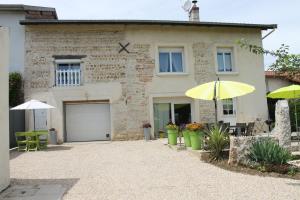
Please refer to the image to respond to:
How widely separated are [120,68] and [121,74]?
298mm

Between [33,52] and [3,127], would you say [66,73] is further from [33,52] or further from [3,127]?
[3,127]

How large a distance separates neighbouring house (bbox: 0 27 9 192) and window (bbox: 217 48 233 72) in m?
13.7

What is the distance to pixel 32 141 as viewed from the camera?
1404 cm

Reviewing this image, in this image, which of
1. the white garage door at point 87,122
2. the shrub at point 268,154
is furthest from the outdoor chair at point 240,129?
the white garage door at point 87,122

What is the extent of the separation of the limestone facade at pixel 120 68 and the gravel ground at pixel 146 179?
6.36 meters

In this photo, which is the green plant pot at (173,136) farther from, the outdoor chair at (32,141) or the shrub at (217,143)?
the outdoor chair at (32,141)

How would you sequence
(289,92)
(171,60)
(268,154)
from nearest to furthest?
(268,154) < (289,92) < (171,60)

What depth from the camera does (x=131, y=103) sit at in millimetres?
17750

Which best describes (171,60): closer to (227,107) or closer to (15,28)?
(227,107)

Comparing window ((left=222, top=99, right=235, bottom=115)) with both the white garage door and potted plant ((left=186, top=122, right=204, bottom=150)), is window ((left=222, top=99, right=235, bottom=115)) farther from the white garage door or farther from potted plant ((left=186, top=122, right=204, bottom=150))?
potted plant ((left=186, top=122, right=204, bottom=150))

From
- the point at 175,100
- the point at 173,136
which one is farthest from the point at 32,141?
the point at 175,100

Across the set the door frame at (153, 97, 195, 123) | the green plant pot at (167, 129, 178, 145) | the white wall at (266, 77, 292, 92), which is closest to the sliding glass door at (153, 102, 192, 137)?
the door frame at (153, 97, 195, 123)

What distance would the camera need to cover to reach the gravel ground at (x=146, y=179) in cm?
621

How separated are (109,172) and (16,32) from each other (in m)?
11.4
